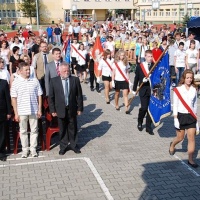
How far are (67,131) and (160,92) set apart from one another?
2384 mm

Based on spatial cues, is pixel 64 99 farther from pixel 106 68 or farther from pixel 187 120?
pixel 106 68

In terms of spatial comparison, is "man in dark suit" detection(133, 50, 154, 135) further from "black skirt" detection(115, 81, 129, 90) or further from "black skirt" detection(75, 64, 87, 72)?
"black skirt" detection(75, 64, 87, 72)

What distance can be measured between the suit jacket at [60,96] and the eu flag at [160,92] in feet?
6.62

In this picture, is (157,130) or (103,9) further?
(103,9)

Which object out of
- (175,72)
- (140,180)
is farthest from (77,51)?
(140,180)

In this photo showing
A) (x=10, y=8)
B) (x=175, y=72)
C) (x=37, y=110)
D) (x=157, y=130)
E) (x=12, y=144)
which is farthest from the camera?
(x=10, y=8)

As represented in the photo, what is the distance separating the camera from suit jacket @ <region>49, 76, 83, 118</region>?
24.7 ft

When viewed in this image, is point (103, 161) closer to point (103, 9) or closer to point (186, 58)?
point (186, 58)

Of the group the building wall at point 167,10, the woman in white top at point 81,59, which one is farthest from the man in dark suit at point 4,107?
the building wall at point 167,10

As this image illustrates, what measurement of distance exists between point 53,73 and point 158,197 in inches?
163

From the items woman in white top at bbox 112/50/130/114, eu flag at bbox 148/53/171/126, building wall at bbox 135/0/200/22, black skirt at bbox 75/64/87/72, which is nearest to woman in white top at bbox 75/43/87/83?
black skirt at bbox 75/64/87/72

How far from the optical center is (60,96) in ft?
24.8

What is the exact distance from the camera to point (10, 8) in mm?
71312

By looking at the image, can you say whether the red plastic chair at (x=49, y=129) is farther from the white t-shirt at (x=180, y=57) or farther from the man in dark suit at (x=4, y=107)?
the white t-shirt at (x=180, y=57)
